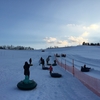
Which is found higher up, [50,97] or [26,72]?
[26,72]

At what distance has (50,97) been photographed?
35.3 feet

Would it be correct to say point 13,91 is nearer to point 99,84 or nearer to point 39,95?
point 39,95

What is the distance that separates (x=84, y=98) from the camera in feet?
34.6

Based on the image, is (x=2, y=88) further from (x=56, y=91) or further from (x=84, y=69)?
(x=84, y=69)

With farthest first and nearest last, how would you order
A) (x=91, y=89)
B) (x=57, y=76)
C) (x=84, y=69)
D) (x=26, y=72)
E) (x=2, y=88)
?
(x=84, y=69) < (x=57, y=76) < (x=26, y=72) < (x=2, y=88) < (x=91, y=89)

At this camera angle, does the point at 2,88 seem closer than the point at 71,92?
No

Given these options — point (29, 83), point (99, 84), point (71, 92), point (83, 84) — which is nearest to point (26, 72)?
point (29, 83)

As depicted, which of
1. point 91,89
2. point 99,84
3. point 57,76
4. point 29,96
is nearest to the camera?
point 99,84

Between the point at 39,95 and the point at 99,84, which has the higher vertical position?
the point at 99,84

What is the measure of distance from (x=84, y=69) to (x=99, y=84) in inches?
554

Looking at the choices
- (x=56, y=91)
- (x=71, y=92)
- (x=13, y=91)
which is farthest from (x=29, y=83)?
(x=71, y=92)

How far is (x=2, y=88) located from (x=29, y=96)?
3.37 m

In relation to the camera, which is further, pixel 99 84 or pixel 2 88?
pixel 2 88

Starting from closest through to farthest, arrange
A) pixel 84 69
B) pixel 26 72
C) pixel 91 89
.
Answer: pixel 91 89 < pixel 26 72 < pixel 84 69
